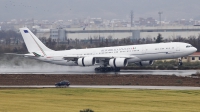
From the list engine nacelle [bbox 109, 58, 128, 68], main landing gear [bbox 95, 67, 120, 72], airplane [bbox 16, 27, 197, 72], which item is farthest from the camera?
main landing gear [bbox 95, 67, 120, 72]

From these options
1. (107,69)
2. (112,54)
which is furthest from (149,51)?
(107,69)

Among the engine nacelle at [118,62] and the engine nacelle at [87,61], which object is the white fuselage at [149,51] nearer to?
the engine nacelle at [118,62]

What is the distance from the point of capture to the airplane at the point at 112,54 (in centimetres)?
8981

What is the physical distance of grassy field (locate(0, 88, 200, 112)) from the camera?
161 ft

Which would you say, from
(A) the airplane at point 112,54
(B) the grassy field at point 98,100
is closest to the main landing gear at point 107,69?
(A) the airplane at point 112,54

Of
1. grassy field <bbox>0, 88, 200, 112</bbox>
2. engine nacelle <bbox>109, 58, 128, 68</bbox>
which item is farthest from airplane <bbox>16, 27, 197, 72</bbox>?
grassy field <bbox>0, 88, 200, 112</bbox>

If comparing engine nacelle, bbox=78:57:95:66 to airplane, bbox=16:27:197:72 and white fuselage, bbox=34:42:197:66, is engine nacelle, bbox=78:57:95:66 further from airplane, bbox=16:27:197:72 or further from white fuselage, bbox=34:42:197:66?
white fuselage, bbox=34:42:197:66

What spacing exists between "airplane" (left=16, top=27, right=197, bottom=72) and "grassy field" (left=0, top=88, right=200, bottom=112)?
87.9ft

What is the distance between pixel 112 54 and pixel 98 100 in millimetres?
38256

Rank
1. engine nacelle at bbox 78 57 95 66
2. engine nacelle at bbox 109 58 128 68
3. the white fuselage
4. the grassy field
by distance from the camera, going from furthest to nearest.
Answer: engine nacelle at bbox 78 57 95 66 < engine nacelle at bbox 109 58 128 68 < the white fuselage < the grassy field

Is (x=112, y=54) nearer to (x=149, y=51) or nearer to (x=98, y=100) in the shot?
(x=149, y=51)

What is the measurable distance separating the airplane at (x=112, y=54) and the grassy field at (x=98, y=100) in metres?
26.8

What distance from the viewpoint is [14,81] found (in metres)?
77.1

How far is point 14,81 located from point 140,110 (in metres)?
31.7
